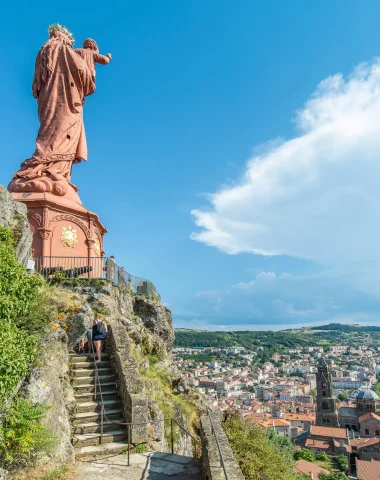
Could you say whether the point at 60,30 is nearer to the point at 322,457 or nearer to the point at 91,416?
the point at 91,416

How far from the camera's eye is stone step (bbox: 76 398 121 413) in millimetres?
7676

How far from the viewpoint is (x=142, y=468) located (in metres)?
6.26

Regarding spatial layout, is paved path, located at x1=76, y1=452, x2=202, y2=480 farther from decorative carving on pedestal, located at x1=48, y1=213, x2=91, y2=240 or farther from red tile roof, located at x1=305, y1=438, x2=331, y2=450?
red tile roof, located at x1=305, y1=438, x2=331, y2=450

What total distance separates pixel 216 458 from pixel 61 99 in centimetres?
1808

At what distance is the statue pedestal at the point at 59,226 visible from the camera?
49.4 feet

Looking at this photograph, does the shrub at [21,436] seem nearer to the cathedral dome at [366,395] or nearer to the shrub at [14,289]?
the shrub at [14,289]

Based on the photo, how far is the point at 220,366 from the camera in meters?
170

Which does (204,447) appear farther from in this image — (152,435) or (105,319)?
(105,319)

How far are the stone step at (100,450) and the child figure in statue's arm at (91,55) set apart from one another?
59.0 feet

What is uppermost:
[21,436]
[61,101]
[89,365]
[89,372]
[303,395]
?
[61,101]

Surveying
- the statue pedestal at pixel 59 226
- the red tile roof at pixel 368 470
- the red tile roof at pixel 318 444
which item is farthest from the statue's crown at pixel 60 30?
the red tile roof at pixel 318 444

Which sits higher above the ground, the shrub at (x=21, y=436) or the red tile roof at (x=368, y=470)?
the shrub at (x=21, y=436)

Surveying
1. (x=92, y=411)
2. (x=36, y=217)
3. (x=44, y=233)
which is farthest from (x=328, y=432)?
(x=92, y=411)

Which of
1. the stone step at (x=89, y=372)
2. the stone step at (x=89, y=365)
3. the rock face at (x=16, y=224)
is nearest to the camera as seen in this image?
the stone step at (x=89, y=372)
